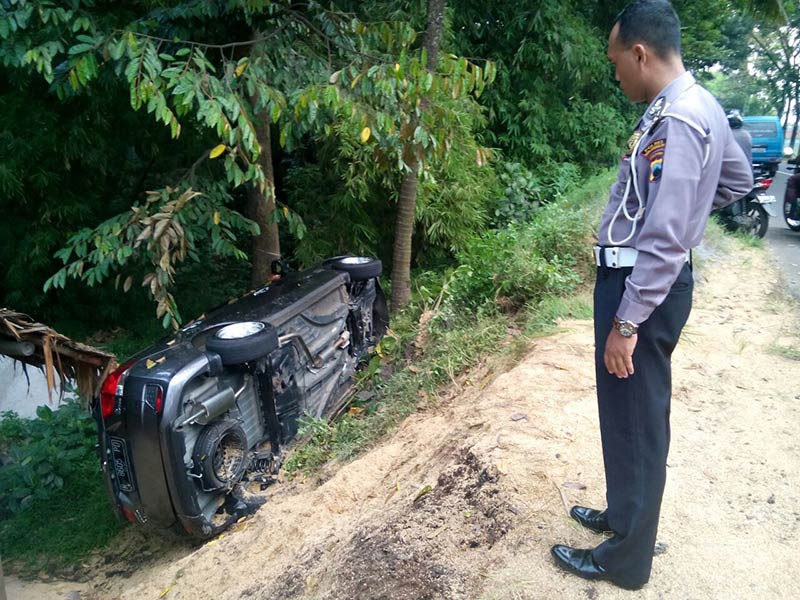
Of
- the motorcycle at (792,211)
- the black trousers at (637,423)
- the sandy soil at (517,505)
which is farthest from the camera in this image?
the motorcycle at (792,211)

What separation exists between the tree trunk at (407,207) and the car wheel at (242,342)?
1.98 meters

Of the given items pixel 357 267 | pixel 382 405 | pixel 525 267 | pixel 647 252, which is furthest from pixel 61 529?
pixel 647 252

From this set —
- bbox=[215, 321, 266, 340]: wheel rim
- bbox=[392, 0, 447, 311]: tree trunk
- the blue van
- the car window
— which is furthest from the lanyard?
the car window

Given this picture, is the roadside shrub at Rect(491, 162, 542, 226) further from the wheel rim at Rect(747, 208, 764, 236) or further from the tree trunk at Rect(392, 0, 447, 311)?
the wheel rim at Rect(747, 208, 764, 236)

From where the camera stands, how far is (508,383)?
4.62 metres

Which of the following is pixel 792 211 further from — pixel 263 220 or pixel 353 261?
pixel 263 220

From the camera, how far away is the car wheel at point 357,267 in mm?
6406

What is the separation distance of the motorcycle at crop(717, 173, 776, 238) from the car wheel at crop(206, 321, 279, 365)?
775 cm

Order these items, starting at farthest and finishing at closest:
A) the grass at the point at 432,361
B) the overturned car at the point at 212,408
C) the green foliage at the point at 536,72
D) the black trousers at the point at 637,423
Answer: the green foliage at the point at 536,72 < the grass at the point at 432,361 < the overturned car at the point at 212,408 < the black trousers at the point at 637,423

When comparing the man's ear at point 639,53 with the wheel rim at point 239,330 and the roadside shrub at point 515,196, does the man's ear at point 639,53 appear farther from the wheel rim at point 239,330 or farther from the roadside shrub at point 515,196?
the roadside shrub at point 515,196

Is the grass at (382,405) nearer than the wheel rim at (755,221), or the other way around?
the grass at (382,405)

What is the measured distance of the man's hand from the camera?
7.37 feet

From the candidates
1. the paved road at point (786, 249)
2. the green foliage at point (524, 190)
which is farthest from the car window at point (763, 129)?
the green foliage at point (524, 190)

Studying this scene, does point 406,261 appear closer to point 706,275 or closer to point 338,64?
point 338,64
